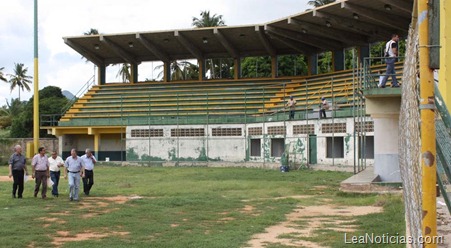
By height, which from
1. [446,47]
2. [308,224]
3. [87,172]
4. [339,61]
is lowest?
[308,224]

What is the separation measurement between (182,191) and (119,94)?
27717mm

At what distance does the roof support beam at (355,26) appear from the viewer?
37625 mm

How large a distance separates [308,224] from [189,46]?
→ 34.7 meters

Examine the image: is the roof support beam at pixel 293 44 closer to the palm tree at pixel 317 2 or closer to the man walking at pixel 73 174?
the palm tree at pixel 317 2

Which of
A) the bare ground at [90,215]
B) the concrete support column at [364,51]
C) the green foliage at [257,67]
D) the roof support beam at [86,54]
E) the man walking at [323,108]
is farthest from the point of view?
the green foliage at [257,67]

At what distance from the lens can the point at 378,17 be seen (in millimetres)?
35750

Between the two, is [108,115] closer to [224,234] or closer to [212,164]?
[212,164]

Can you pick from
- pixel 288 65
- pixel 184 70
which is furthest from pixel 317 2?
pixel 184 70

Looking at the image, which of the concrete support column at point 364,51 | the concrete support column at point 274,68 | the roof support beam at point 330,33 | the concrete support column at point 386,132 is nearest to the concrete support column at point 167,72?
the concrete support column at point 274,68

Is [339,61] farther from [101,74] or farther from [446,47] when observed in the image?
[446,47]

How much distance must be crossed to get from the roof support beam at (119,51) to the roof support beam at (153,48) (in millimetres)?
2521

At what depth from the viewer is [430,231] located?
13.4 feet

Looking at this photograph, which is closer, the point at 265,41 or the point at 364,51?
the point at 364,51

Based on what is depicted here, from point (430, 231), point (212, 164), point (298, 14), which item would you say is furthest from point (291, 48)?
point (430, 231)
